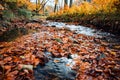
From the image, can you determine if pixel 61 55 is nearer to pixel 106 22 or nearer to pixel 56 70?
pixel 56 70

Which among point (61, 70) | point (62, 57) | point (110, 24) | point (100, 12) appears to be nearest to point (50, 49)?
point (62, 57)

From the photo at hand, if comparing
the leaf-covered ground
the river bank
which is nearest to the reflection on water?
the leaf-covered ground

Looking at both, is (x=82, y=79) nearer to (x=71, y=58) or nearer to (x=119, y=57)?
(x=71, y=58)

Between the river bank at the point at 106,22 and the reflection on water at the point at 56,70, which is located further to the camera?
the river bank at the point at 106,22

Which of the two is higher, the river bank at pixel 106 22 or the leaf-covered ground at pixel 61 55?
the river bank at pixel 106 22

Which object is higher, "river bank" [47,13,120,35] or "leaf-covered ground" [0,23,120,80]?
"river bank" [47,13,120,35]

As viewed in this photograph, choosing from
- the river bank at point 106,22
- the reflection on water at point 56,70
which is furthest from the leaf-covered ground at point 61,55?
the river bank at point 106,22

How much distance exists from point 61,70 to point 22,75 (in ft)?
2.33

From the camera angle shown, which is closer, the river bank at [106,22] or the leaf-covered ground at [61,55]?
the leaf-covered ground at [61,55]

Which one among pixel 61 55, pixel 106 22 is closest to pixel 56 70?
pixel 61 55

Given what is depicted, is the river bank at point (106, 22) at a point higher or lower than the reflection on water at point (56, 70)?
higher

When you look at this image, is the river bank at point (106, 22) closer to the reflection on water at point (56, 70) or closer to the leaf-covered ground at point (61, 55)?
the leaf-covered ground at point (61, 55)

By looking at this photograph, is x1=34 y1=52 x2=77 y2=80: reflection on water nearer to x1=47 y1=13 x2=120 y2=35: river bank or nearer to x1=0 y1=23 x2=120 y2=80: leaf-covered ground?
x1=0 y1=23 x2=120 y2=80: leaf-covered ground

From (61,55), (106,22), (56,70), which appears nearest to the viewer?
(56,70)
